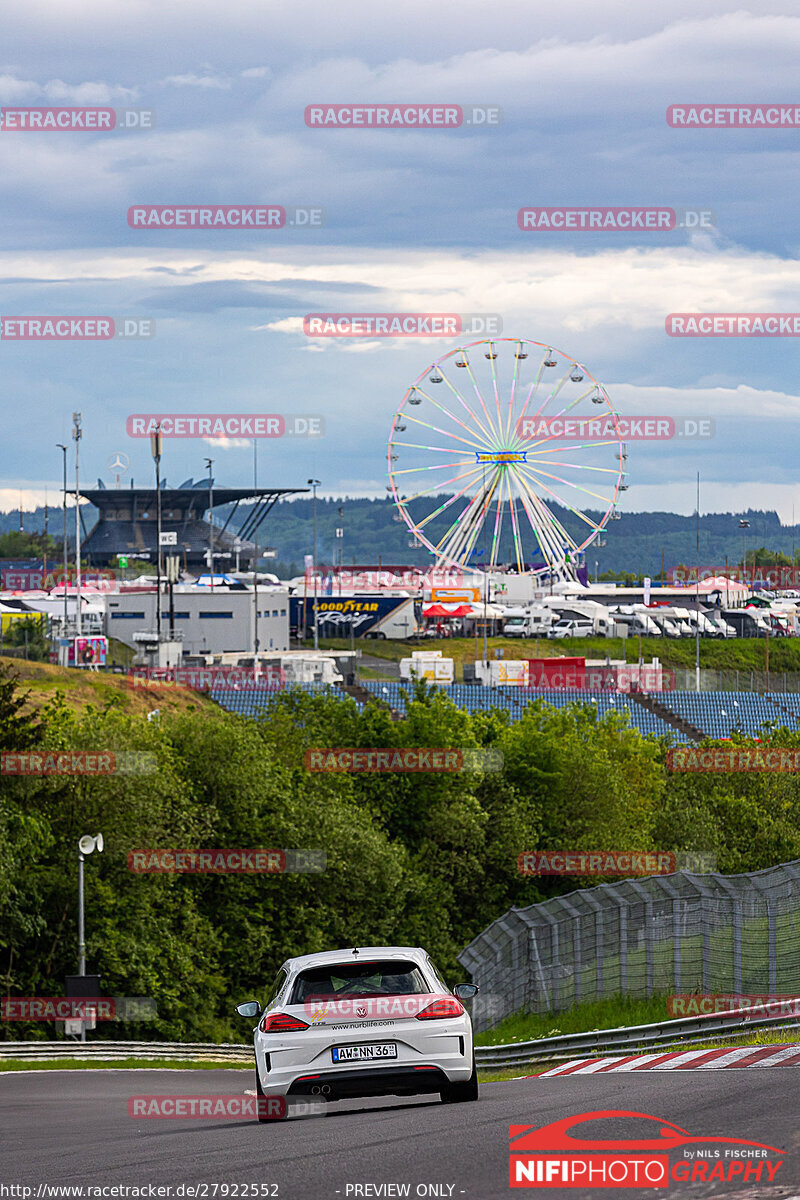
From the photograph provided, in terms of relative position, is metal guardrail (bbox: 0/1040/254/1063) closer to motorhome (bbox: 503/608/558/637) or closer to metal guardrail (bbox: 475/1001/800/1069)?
metal guardrail (bbox: 475/1001/800/1069)

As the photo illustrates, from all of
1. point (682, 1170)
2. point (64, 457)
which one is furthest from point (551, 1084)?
point (64, 457)

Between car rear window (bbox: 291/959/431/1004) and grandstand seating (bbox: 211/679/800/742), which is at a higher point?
car rear window (bbox: 291/959/431/1004)

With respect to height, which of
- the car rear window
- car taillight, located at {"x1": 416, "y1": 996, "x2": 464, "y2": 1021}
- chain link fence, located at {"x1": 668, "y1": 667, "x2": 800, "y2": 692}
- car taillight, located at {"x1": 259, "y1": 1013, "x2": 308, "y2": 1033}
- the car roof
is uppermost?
the car roof

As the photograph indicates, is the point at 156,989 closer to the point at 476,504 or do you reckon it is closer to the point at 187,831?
the point at 187,831

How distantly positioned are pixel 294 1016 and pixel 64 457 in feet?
329

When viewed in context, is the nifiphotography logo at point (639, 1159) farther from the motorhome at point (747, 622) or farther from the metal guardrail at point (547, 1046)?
the motorhome at point (747, 622)

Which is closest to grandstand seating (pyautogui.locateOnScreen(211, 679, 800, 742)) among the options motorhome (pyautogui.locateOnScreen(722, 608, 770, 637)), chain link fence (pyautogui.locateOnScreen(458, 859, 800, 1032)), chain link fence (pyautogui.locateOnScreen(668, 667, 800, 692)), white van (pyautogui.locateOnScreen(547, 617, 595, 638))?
chain link fence (pyautogui.locateOnScreen(668, 667, 800, 692))

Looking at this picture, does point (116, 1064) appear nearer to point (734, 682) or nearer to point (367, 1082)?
point (367, 1082)

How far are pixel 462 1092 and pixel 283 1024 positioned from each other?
4.93 ft

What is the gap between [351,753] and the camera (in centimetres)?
5619

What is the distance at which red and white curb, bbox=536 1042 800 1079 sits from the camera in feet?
40.2

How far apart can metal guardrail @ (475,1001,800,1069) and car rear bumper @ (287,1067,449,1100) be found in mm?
5398

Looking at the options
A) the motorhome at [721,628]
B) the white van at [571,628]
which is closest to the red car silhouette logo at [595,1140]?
the white van at [571,628]

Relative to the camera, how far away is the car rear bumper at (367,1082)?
1078 centimetres
